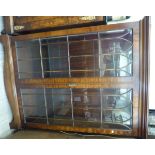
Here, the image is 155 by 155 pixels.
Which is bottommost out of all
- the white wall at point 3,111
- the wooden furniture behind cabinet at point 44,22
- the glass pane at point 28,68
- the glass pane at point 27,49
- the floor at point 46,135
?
the floor at point 46,135

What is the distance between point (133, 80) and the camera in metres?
0.93

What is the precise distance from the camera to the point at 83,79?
103cm

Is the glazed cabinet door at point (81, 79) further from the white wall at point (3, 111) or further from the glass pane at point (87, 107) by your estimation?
the white wall at point (3, 111)

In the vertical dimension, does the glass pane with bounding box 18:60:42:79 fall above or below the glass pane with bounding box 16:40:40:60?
below

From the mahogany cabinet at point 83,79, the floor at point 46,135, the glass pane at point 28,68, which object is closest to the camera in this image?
the mahogany cabinet at point 83,79

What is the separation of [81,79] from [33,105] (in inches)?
19.3

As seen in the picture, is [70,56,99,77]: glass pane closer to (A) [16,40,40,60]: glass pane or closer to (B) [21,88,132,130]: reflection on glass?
(B) [21,88,132,130]: reflection on glass

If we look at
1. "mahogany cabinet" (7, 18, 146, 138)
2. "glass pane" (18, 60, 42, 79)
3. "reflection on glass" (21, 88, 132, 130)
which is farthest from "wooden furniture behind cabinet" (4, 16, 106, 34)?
"reflection on glass" (21, 88, 132, 130)

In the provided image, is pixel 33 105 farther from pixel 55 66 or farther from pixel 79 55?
pixel 79 55

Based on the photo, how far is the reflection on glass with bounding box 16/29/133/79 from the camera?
996mm

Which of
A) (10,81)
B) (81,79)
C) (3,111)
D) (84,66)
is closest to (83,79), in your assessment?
(81,79)

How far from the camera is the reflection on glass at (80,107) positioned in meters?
1.03

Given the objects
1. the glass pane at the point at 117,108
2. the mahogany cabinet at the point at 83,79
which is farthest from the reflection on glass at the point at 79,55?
the glass pane at the point at 117,108
